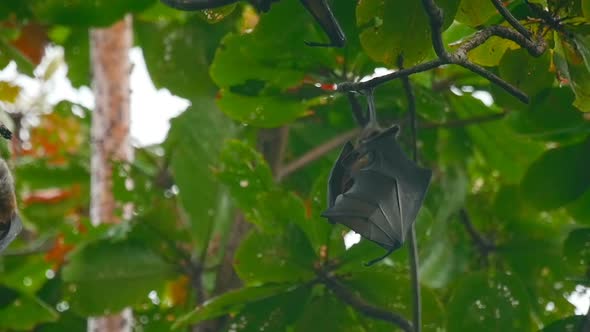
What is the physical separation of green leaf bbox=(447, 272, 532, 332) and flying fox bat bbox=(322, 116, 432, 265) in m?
0.47

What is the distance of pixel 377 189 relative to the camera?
4.55ft

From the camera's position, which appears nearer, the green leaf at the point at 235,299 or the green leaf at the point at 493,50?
the green leaf at the point at 493,50

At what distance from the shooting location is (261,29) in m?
1.62

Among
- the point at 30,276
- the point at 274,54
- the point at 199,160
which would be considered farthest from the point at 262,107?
the point at 30,276

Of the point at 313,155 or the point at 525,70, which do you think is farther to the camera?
the point at 313,155

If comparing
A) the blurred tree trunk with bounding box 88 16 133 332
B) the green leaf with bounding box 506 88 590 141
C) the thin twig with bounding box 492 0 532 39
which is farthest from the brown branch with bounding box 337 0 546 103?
the blurred tree trunk with bounding box 88 16 133 332

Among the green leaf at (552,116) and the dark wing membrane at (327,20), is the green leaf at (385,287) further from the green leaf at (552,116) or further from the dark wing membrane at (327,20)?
the dark wing membrane at (327,20)

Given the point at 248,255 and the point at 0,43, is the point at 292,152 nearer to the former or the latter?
the point at 0,43

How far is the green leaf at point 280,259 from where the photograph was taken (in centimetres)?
173

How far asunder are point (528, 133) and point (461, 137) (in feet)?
1.82

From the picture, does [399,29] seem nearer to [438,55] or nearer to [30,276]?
[438,55]

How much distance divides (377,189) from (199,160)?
1173mm

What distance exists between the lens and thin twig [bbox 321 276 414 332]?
162 centimetres

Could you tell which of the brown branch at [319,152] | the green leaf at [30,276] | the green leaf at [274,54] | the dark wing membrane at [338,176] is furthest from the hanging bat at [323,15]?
the green leaf at [30,276]
